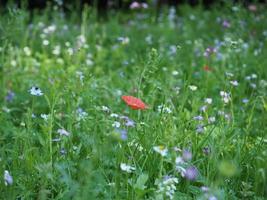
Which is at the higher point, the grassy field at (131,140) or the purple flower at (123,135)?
the purple flower at (123,135)

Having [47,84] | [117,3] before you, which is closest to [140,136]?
[47,84]

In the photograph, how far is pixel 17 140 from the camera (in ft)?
7.75

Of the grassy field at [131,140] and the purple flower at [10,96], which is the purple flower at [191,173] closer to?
the grassy field at [131,140]

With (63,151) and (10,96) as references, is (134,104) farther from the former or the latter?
(10,96)

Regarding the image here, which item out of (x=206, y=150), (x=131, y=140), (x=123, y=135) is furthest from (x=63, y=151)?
(x=206, y=150)

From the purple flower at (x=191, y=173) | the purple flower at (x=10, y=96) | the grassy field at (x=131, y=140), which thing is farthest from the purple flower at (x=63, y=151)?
the purple flower at (x=10, y=96)

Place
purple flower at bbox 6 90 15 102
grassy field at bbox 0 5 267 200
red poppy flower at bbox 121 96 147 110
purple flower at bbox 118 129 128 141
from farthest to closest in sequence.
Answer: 1. purple flower at bbox 6 90 15 102
2. red poppy flower at bbox 121 96 147 110
3. grassy field at bbox 0 5 267 200
4. purple flower at bbox 118 129 128 141

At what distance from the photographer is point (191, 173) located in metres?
2.02

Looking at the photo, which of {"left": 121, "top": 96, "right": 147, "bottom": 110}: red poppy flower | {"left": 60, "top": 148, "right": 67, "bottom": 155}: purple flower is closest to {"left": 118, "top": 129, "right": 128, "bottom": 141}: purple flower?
{"left": 121, "top": 96, "right": 147, "bottom": 110}: red poppy flower

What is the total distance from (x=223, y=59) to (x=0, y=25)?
1.80 m

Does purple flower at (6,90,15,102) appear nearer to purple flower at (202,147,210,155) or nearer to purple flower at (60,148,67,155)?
purple flower at (60,148,67,155)

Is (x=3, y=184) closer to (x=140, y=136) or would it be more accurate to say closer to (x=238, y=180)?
(x=140, y=136)

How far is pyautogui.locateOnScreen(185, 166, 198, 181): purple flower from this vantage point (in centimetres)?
201

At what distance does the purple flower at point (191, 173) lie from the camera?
2.01 m
